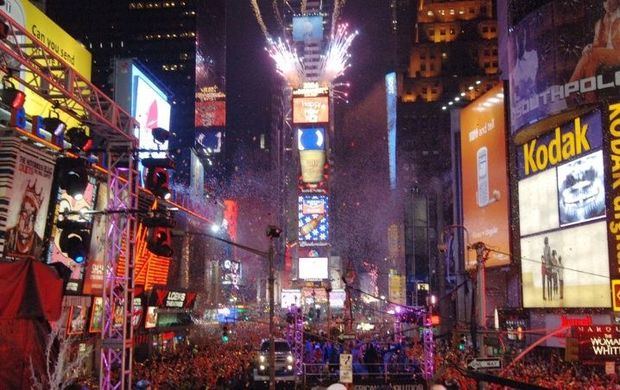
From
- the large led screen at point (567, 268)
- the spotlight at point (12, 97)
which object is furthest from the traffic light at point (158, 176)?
the large led screen at point (567, 268)

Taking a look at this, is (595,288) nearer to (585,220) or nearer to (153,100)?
(585,220)

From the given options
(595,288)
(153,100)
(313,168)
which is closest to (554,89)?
(595,288)

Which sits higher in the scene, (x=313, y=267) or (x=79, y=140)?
(x=79, y=140)

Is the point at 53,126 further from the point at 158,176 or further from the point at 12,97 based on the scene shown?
the point at 158,176

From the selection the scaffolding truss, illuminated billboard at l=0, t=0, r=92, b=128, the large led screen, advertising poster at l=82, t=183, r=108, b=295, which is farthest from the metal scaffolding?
the large led screen

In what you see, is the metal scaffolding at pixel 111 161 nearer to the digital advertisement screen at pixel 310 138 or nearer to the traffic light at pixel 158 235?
the traffic light at pixel 158 235

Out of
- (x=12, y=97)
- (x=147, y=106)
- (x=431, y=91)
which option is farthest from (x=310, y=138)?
(x=12, y=97)
